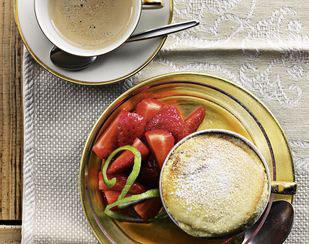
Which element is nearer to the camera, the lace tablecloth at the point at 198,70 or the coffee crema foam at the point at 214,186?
the coffee crema foam at the point at 214,186

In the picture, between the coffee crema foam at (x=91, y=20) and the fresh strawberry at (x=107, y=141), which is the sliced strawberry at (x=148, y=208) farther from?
the coffee crema foam at (x=91, y=20)

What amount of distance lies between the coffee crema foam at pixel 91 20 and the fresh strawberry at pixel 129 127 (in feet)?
0.40

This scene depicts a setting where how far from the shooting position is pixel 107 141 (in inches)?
38.9

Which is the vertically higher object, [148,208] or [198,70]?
[198,70]

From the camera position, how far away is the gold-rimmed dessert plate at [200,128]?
1.00 metres

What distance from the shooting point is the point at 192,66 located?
107 cm

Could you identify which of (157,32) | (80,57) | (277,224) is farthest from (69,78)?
(277,224)

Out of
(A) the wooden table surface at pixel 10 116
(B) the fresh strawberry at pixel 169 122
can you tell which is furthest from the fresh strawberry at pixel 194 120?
(A) the wooden table surface at pixel 10 116

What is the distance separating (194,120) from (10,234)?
0.39 meters

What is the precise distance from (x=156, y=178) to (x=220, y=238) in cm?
14

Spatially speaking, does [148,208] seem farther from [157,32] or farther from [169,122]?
[157,32]

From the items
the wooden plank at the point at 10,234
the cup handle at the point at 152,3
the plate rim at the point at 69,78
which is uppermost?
the cup handle at the point at 152,3

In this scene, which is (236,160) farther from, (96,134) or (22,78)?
(22,78)

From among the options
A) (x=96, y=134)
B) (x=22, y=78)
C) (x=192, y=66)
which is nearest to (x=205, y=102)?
(x=192, y=66)
